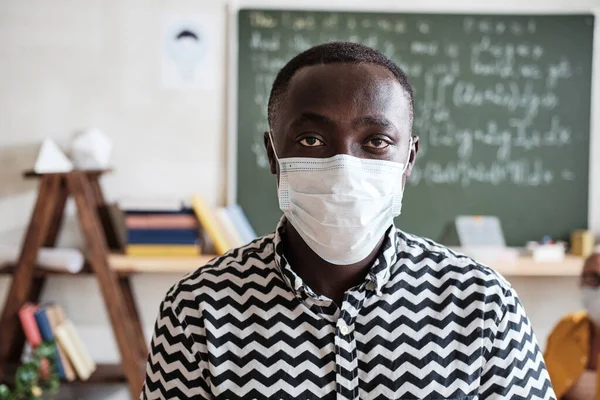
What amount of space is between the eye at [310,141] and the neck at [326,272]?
158mm

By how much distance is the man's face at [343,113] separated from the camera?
33.1 inches

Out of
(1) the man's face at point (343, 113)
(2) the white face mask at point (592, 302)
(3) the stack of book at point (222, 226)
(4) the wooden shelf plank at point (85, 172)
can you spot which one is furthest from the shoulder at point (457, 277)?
(4) the wooden shelf plank at point (85, 172)

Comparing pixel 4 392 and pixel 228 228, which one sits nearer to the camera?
pixel 4 392

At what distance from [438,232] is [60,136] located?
170cm

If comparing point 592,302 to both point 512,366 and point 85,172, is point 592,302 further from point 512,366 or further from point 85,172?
point 85,172

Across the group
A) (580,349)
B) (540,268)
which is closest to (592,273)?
(580,349)

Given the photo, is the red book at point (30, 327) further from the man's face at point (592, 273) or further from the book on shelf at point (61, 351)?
the man's face at point (592, 273)

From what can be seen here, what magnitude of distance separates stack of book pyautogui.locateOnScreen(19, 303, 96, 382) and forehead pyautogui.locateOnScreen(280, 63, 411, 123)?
191 centimetres

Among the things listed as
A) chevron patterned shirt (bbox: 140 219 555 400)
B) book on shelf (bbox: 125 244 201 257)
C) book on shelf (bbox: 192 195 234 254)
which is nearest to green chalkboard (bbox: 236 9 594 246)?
book on shelf (bbox: 192 195 234 254)

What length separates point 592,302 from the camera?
186cm

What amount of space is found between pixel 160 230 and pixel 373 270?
169cm

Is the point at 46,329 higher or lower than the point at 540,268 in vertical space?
lower

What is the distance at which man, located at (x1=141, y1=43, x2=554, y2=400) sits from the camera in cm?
84

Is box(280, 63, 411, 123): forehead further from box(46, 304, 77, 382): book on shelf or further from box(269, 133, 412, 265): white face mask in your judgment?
box(46, 304, 77, 382): book on shelf
